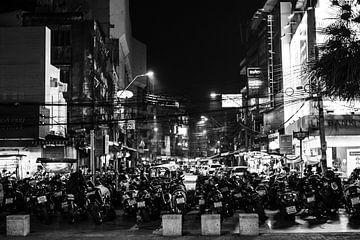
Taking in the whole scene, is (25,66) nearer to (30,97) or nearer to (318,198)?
(30,97)

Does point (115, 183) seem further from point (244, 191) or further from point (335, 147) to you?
point (335, 147)

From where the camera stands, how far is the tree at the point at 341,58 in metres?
9.02

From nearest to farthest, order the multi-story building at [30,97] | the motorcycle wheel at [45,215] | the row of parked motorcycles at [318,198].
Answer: the row of parked motorcycles at [318,198], the motorcycle wheel at [45,215], the multi-story building at [30,97]

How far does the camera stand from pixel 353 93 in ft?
31.5

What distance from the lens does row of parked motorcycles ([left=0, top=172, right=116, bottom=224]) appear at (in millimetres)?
15609

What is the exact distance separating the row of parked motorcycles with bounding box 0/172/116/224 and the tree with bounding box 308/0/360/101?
843cm

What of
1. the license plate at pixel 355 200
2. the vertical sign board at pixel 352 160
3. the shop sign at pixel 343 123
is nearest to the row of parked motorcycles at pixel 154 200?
the license plate at pixel 355 200

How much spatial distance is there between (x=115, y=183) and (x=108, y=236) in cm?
834

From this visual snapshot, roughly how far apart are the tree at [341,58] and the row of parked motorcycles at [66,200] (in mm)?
8427

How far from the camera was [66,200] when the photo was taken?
53.0ft

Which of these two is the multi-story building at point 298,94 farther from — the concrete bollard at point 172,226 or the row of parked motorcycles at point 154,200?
the concrete bollard at point 172,226

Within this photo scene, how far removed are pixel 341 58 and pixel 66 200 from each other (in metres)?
10.4

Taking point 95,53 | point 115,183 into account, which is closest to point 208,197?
point 115,183

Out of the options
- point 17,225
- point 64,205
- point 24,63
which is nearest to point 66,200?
point 64,205
